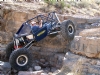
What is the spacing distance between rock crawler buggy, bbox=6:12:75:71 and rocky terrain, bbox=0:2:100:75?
44 cm

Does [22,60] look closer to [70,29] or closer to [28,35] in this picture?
[28,35]

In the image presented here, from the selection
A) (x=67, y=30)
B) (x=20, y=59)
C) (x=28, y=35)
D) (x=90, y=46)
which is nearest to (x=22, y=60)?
(x=20, y=59)

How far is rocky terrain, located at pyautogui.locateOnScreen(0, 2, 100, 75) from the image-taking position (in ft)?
22.8

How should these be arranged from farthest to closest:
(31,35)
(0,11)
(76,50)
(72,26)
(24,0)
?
(24,0) → (0,11) → (72,26) → (31,35) → (76,50)

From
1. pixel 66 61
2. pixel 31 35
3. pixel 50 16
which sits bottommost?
pixel 66 61

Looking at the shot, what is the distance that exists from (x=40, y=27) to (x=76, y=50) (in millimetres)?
1923

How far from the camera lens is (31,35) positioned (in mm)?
8961

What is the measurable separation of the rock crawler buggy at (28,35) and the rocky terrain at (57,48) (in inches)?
17.2

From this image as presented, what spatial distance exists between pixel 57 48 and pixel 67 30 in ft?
4.93

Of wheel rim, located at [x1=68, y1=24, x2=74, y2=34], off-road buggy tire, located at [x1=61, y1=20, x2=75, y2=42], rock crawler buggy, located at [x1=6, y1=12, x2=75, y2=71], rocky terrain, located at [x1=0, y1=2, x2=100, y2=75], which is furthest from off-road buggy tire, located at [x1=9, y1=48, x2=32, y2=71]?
wheel rim, located at [x1=68, y1=24, x2=74, y2=34]

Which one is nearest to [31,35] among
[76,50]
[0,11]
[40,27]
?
[40,27]

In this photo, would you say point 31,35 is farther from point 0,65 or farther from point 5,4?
point 5,4

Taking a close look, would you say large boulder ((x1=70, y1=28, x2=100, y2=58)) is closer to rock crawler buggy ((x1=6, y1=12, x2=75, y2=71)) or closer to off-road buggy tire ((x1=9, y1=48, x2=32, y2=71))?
rock crawler buggy ((x1=6, y1=12, x2=75, y2=71))

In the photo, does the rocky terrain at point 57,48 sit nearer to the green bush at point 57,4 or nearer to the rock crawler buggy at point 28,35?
the rock crawler buggy at point 28,35
